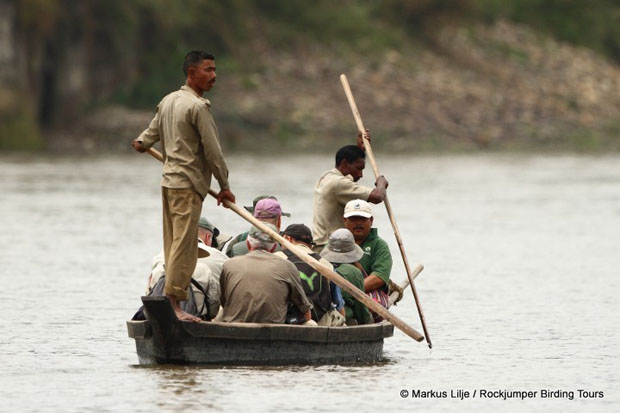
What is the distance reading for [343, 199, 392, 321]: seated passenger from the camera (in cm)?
1340

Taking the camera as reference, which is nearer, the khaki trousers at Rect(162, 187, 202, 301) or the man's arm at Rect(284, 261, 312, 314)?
the khaki trousers at Rect(162, 187, 202, 301)

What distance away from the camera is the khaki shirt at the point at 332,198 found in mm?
13648

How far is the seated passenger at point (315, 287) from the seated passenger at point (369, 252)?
0.58 m

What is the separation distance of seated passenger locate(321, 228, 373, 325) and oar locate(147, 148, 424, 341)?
0.28m

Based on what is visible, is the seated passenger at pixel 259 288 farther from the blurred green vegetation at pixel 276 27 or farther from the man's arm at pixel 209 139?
the blurred green vegetation at pixel 276 27

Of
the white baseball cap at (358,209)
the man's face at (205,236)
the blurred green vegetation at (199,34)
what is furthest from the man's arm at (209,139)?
the blurred green vegetation at (199,34)

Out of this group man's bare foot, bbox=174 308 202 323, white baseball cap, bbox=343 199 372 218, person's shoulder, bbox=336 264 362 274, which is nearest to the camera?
man's bare foot, bbox=174 308 202 323

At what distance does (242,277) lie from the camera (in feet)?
39.8

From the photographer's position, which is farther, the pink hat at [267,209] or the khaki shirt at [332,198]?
the khaki shirt at [332,198]

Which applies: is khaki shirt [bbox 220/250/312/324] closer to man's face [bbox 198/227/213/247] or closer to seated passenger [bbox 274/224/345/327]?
seated passenger [bbox 274/224/345/327]

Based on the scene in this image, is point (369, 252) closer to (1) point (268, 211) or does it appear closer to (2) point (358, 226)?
(2) point (358, 226)

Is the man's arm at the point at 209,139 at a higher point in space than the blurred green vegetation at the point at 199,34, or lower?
lower

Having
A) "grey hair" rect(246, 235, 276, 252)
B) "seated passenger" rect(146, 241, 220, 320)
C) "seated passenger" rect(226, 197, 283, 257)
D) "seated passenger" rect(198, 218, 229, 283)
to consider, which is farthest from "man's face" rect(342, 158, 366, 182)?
"seated passenger" rect(146, 241, 220, 320)

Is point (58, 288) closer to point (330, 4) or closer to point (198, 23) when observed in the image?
point (198, 23)
